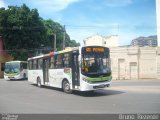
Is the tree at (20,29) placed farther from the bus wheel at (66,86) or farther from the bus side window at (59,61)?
the bus wheel at (66,86)

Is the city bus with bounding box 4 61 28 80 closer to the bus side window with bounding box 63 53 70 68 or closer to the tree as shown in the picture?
the tree

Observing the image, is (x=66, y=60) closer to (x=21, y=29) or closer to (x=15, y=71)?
(x=15, y=71)

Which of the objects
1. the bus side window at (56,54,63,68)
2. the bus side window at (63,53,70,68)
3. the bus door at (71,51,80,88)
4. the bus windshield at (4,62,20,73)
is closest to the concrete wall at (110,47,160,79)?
the bus windshield at (4,62,20,73)

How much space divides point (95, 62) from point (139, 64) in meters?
20.7

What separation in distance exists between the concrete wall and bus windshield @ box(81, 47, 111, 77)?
19.6 meters

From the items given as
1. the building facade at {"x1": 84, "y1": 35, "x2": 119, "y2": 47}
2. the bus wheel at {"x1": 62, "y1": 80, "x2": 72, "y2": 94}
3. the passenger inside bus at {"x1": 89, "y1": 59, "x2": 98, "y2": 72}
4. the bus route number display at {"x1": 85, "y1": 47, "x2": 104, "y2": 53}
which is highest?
the building facade at {"x1": 84, "y1": 35, "x2": 119, "y2": 47}

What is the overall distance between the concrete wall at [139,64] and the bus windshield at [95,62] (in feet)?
64.2

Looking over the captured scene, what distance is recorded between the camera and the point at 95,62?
1516 cm

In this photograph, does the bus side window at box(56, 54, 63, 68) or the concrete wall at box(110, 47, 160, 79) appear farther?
the concrete wall at box(110, 47, 160, 79)

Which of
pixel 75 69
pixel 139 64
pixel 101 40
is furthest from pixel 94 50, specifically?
pixel 101 40

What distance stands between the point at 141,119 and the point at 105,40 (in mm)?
51967

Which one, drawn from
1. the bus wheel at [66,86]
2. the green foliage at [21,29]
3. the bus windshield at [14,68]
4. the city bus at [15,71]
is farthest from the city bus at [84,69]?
the green foliage at [21,29]

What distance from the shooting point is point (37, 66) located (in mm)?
23203

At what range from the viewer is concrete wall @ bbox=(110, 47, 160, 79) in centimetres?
3441
